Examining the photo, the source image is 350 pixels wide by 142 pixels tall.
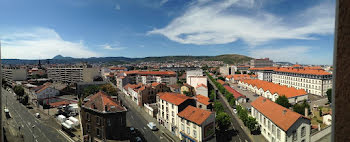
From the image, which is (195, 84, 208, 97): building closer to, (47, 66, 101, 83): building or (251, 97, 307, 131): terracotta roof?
(251, 97, 307, 131): terracotta roof

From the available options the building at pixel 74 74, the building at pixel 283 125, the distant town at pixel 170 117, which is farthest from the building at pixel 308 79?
the building at pixel 74 74

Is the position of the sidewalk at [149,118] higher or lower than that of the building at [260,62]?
lower

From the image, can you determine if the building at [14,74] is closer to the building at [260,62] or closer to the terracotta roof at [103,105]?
the terracotta roof at [103,105]

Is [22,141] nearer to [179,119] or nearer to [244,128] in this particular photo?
[179,119]

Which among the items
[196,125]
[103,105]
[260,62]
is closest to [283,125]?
[196,125]

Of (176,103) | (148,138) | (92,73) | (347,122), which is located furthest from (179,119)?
(92,73)

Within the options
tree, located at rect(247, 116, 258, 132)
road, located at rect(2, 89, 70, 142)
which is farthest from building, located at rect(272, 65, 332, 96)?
road, located at rect(2, 89, 70, 142)
